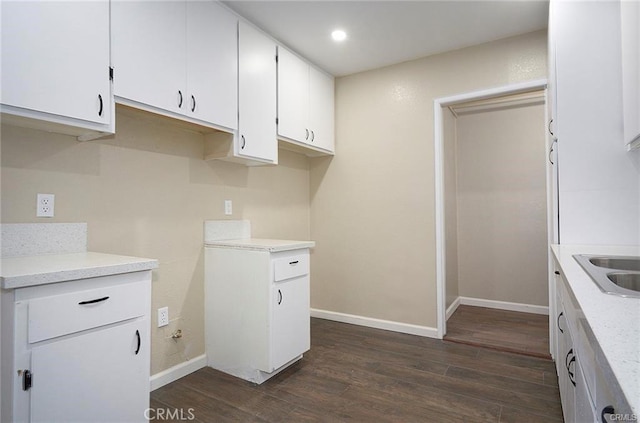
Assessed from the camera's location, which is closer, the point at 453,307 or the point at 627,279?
the point at 627,279

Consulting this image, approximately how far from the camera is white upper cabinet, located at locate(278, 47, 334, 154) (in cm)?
293

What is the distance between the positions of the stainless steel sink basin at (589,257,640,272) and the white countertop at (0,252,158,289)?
6.49ft

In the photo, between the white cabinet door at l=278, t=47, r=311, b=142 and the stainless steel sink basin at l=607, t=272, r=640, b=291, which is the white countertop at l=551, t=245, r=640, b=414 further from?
the white cabinet door at l=278, t=47, r=311, b=142

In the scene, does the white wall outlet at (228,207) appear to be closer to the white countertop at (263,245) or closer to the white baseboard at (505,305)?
the white countertop at (263,245)

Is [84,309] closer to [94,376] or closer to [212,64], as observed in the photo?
[94,376]

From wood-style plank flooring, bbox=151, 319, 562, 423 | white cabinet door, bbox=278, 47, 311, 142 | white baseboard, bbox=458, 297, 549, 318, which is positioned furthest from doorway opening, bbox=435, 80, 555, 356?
white cabinet door, bbox=278, 47, 311, 142

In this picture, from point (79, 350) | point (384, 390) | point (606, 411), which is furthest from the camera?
point (384, 390)

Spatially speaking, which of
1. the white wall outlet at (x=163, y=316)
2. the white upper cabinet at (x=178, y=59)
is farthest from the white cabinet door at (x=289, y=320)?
the white upper cabinet at (x=178, y=59)

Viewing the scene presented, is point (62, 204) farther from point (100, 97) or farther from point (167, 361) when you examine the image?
point (167, 361)

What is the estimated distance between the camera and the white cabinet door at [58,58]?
1403 mm

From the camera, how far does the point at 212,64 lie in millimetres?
2271

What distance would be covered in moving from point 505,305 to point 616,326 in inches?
152

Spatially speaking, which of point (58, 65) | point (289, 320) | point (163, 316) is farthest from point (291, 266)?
point (58, 65)

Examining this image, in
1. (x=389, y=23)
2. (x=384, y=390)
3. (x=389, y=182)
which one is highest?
(x=389, y=23)
